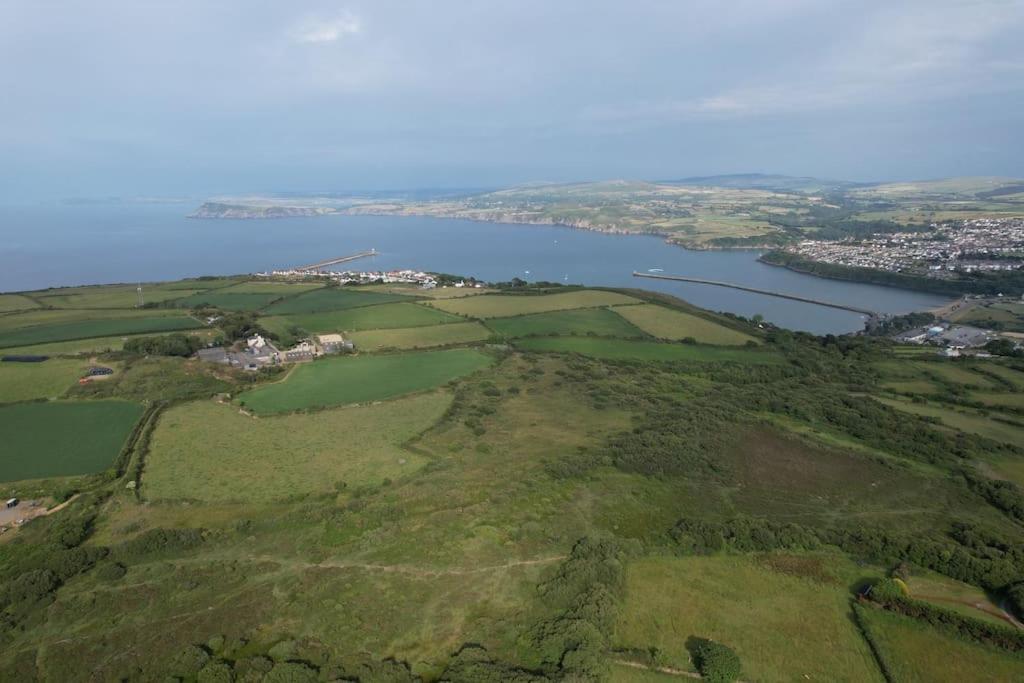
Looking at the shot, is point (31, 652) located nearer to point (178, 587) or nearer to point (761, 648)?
point (178, 587)

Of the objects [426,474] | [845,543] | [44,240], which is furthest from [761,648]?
[44,240]

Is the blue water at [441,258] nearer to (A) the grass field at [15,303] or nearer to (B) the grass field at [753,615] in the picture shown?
(A) the grass field at [15,303]

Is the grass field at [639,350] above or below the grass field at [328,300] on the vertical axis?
below

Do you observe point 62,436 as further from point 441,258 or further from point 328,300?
point 441,258

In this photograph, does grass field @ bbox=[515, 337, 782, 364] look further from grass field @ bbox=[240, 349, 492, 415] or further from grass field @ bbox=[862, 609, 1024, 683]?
grass field @ bbox=[862, 609, 1024, 683]

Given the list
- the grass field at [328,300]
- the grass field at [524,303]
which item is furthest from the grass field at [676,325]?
the grass field at [328,300]

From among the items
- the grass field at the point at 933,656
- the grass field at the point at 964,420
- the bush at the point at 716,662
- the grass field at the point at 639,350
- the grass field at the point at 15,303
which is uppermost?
the grass field at the point at 15,303

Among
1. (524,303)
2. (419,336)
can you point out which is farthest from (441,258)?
(419,336)

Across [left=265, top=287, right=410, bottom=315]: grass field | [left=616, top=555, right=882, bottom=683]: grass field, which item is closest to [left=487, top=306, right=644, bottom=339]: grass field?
[left=265, top=287, right=410, bottom=315]: grass field
